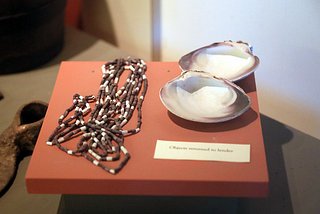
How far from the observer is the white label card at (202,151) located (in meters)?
0.88

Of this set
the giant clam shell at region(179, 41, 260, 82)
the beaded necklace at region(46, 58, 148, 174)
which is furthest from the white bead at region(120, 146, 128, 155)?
the giant clam shell at region(179, 41, 260, 82)

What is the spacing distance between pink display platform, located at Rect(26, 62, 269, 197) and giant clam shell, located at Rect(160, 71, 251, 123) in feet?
0.10

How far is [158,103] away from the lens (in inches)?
41.4

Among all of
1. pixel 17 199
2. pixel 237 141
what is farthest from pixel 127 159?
pixel 17 199

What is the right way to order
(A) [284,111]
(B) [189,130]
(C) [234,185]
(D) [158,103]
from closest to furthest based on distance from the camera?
(C) [234,185] → (B) [189,130] → (D) [158,103] → (A) [284,111]

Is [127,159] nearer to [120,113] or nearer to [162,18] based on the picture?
[120,113]

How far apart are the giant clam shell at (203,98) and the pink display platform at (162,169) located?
0.03 m

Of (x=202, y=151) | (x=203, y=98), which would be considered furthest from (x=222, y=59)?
(x=202, y=151)

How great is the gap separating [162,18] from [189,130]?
818 mm

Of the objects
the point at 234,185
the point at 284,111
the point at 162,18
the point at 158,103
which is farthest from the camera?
the point at 162,18

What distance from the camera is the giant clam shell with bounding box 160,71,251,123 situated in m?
0.95

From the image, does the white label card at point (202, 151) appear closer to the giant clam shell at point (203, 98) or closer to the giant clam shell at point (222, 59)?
the giant clam shell at point (203, 98)

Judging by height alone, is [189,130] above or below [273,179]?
above

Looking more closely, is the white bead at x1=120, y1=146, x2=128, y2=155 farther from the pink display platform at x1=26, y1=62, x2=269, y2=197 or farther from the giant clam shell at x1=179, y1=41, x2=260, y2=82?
the giant clam shell at x1=179, y1=41, x2=260, y2=82
